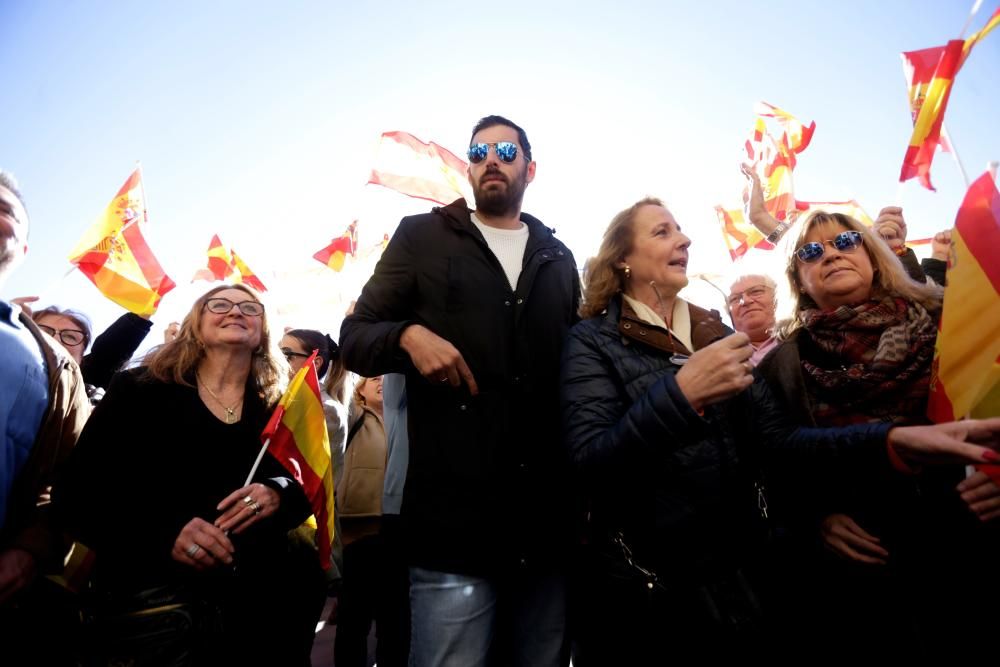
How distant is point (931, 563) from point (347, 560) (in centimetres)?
342

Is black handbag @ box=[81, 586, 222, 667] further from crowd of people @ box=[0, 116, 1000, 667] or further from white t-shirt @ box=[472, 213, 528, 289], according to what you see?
white t-shirt @ box=[472, 213, 528, 289]

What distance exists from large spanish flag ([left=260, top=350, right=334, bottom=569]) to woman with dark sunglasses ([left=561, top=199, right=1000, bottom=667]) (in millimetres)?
1339

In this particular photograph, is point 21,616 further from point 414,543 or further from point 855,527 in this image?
point 855,527

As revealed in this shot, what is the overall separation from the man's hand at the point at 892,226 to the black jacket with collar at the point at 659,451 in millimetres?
1543

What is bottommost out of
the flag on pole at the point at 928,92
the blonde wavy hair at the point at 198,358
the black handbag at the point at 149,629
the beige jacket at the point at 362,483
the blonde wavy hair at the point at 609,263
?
the beige jacket at the point at 362,483

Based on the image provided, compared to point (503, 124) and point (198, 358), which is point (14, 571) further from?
point (503, 124)

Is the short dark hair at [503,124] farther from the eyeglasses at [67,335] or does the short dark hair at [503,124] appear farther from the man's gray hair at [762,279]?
the eyeglasses at [67,335]

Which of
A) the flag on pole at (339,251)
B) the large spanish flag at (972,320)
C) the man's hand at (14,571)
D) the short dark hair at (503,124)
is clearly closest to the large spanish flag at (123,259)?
the flag on pole at (339,251)

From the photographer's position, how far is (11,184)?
224 cm

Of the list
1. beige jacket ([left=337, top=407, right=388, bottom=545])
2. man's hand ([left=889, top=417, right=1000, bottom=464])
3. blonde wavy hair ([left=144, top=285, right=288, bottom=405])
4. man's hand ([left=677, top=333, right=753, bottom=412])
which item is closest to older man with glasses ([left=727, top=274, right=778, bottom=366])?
man's hand ([left=889, top=417, right=1000, bottom=464])

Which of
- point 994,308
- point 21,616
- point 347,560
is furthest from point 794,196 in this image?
point 21,616

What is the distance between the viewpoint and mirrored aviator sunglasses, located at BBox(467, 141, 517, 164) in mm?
2443

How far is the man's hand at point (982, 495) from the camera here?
163 cm

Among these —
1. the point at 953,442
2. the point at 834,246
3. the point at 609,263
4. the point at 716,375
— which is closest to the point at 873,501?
the point at 953,442
